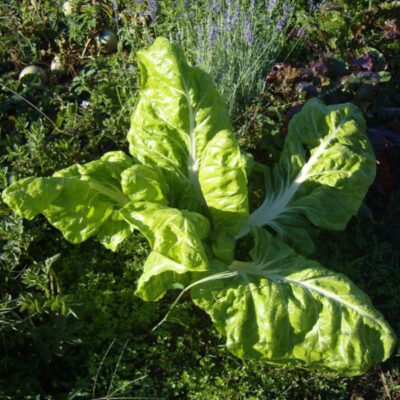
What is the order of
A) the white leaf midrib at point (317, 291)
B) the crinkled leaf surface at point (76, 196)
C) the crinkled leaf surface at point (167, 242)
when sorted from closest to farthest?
the crinkled leaf surface at point (167, 242) → the crinkled leaf surface at point (76, 196) → the white leaf midrib at point (317, 291)

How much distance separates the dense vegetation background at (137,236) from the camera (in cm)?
277

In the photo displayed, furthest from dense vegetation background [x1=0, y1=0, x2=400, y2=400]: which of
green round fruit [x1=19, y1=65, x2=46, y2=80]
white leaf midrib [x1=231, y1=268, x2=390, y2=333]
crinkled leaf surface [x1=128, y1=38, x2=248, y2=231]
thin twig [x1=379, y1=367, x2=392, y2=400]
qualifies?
crinkled leaf surface [x1=128, y1=38, x2=248, y2=231]

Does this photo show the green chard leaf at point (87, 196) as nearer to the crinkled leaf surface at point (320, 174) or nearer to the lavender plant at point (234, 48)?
the crinkled leaf surface at point (320, 174)

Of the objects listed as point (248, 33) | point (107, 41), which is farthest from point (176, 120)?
point (107, 41)

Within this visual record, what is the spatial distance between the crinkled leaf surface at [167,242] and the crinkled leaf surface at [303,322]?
25cm

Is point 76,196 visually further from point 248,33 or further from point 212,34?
point 248,33

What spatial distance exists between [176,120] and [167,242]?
0.97 metres

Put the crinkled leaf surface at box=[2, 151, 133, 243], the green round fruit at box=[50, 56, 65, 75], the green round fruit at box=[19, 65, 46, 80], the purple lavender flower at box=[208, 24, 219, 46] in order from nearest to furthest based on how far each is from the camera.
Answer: the crinkled leaf surface at box=[2, 151, 133, 243]
the purple lavender flower at box=[208, 24, 219, 46]
the green round fruit at box=[19, 65, 46, 80]
the green round fruit at box=[50, 56, 65, 75]

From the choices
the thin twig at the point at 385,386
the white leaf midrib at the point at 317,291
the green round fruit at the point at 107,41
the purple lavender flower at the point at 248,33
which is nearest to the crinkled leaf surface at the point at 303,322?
the white leaf midrib at the point at 317,291

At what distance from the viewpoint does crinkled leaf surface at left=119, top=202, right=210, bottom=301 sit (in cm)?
242

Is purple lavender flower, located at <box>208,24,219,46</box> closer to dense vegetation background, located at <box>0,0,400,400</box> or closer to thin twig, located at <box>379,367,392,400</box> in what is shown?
dense vegetation background, located at <box>0,0,400,400</box>

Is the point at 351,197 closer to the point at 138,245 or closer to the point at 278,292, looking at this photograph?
the point at 278,292

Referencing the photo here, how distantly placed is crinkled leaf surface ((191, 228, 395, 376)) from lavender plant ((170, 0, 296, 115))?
Answer: 1773 mm

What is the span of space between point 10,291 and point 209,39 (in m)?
2.51
